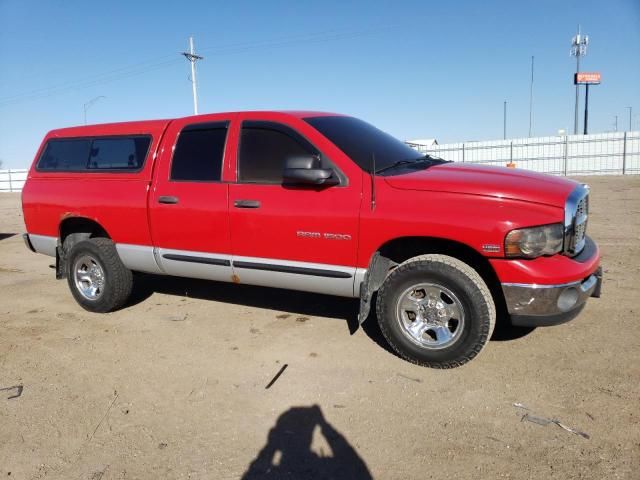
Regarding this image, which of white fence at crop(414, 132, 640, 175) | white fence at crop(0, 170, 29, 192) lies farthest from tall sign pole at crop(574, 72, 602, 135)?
white fence at crop(0, 170, 29, 192)

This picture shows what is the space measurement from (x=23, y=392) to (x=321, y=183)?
257 centimetres

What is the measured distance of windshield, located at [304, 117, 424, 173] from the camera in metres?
3.80

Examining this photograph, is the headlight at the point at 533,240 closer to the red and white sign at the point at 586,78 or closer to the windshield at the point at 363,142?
the windshield at the point at 363,142

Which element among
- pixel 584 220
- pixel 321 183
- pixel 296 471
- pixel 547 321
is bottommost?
pixel 296 471

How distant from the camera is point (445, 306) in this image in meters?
3.36

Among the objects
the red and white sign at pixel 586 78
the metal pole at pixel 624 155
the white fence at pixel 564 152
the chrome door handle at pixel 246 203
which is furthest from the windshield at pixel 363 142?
the red and white sign at pixel 586 78

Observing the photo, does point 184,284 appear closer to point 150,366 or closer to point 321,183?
point 150,366

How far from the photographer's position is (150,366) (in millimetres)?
3641

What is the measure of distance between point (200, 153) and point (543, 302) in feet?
10.0

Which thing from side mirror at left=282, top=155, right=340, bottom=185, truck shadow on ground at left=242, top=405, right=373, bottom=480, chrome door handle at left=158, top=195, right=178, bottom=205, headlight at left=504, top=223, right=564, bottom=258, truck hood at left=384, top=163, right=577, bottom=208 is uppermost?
side mirror at left=282, top=155, right=340, bottom=185

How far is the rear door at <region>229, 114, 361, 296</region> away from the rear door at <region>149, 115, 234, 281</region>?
161 mm

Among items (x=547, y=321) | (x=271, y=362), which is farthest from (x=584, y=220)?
(x=271, y=362)

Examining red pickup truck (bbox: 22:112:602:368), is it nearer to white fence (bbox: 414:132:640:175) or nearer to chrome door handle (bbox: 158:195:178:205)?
chrome door handle (bbox: 158:195:178:205)

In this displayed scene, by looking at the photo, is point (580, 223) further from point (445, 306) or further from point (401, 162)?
point (401, 162)
